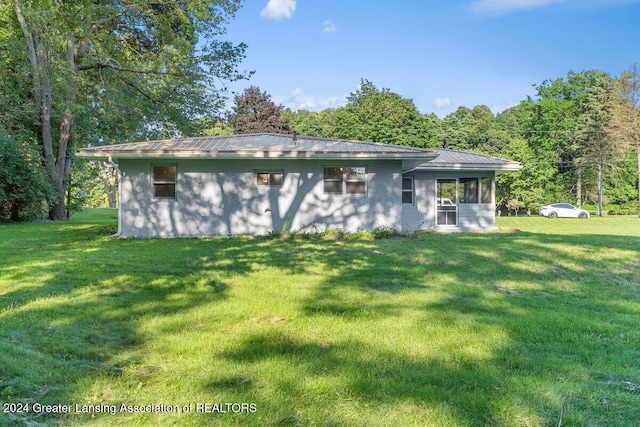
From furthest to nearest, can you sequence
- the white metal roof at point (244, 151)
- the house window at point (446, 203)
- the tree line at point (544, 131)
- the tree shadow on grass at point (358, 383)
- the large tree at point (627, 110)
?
the tree line at point (544, 131) → the large tree at point (627, 110) → the house window at point (446, 203) → the white metal roof at point (244, 151) → the tree shadow on grass at point (358, 383)

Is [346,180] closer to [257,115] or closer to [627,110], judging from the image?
[257,115]

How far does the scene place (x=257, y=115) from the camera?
1404 inches

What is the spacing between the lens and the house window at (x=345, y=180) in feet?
38.5

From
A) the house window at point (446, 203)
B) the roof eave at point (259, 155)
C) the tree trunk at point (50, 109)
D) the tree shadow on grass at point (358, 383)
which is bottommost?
the tree shadow on grass at point (358, 383)

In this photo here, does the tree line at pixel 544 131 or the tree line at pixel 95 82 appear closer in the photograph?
the tree line at pixel 95 82

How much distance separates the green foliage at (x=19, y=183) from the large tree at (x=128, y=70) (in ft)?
2.96

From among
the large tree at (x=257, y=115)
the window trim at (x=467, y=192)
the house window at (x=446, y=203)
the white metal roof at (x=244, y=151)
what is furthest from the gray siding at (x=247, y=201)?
the large tree at (x=257, y=115)

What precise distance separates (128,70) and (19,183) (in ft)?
18.3

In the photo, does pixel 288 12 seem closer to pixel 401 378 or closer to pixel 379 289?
pixel 379 289

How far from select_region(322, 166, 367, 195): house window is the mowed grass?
5.24 m

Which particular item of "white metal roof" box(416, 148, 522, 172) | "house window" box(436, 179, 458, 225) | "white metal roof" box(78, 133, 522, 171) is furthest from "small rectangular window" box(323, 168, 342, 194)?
"house window" box(436, 179, 458, 225)

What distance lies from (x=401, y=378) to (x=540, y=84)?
47262 millimetres

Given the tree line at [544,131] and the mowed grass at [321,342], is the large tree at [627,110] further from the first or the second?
the mowed grass at [321,342]

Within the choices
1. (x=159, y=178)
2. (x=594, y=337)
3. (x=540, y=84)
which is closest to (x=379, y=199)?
(x=159, y=178)
